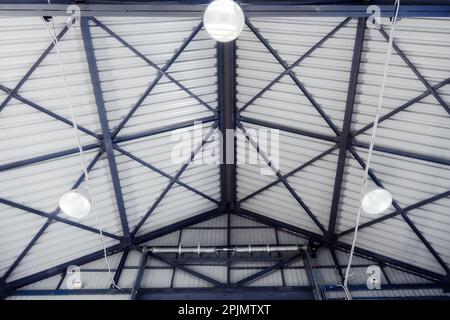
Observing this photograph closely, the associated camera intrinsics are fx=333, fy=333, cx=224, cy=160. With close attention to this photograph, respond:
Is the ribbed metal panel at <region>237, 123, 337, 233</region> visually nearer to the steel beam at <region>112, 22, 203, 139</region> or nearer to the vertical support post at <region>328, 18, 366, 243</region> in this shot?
the vertical support post at <region>328, 18, 366, 243</region>

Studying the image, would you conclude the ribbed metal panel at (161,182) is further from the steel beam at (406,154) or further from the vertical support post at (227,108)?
the steel beam at (406,154)

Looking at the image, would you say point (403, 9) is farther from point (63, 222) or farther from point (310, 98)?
point (63, 222)

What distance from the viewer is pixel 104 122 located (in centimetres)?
824

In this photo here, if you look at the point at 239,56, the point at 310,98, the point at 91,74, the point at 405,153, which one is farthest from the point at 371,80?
the point at 91,74

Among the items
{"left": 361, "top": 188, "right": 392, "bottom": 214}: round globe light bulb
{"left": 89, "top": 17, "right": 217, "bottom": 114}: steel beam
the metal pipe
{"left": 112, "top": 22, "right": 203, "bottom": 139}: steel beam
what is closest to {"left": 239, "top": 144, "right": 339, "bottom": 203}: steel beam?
the metal pipe

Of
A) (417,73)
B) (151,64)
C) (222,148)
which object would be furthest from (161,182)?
(417,73)

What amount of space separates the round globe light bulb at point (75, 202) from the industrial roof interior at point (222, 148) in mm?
2866

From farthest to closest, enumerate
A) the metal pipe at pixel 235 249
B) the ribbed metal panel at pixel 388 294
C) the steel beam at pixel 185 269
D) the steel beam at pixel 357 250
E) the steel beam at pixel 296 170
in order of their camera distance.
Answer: the metal pipe at pixel 235 249 → the steel beam at pixel 185 269 → the steel beam at pixel 357 250 → the ribbed metal panel at pixel 388 294 → the steel beam at pixel 296 170

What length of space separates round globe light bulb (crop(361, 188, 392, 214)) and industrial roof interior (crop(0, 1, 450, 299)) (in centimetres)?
276

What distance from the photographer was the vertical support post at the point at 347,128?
6898mm

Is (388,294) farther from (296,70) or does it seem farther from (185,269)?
(296,70)

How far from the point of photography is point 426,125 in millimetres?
7316

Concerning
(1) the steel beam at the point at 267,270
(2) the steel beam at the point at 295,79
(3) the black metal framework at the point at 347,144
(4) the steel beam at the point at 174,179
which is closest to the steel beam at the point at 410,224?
(3) the black metal framework at the point at 347,144
